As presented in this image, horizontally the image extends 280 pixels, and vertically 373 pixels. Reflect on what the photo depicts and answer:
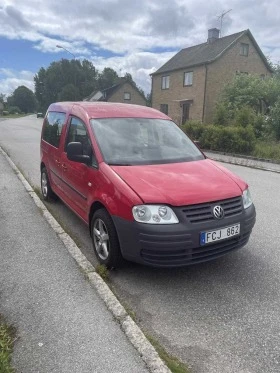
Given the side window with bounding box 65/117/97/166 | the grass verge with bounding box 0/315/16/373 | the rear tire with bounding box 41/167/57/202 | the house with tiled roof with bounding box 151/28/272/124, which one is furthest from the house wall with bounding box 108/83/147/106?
the grass verge with bounding box 0/315/16/373

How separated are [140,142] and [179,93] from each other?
106 feet

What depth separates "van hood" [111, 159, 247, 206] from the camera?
3.45 meters

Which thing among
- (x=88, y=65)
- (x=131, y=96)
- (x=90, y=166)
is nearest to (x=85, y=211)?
(x=90, y=166)

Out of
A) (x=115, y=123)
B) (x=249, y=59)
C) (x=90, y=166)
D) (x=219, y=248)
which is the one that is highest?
(x=249, y=59)

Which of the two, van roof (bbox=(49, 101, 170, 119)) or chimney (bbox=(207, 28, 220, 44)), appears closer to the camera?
van roof (bbox=(49, 101, 170, 119))

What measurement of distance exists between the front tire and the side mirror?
721mm

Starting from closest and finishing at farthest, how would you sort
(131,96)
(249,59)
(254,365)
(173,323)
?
1. (254,365)
2. (173,323)
3. (249,59)
4. (131,96)

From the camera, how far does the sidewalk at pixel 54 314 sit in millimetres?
2514

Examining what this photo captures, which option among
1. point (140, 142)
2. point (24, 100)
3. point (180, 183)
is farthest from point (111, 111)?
point (24, 100)

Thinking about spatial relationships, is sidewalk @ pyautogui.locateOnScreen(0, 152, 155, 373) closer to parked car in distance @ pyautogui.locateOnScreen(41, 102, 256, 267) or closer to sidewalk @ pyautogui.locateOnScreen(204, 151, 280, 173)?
parked car in distance @ pyautogui.locateOnScreen(41, 102, 256, 267)

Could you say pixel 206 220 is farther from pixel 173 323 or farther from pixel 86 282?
pixel 86 282

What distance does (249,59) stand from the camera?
33.6m

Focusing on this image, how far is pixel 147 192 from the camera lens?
3.47 meters

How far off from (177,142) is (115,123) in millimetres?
923
